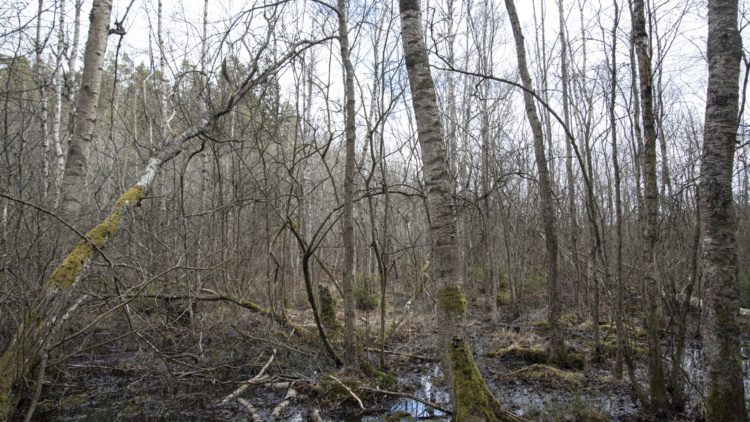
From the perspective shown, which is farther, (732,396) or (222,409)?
(222,409)

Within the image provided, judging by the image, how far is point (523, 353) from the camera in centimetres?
650

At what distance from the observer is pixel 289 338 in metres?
6.52

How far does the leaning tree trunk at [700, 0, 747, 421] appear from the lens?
283cm

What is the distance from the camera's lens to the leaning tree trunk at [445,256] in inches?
109

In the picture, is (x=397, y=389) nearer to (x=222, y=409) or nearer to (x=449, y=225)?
(x=222, y=409)

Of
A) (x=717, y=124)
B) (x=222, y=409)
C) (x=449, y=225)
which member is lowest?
(x=222, y=409)

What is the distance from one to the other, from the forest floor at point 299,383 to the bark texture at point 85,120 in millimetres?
1454

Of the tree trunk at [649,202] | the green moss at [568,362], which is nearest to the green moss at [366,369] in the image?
the green moss at [568,362]

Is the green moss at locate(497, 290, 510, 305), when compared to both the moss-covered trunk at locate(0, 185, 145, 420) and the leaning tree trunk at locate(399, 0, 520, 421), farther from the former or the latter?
the moss-covered trunk at locate(0, 185, 145, 420)

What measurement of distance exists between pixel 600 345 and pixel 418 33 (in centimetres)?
566

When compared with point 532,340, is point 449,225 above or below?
above

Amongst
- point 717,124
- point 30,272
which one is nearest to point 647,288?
point 717,124

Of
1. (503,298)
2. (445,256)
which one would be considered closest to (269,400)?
(445,256)

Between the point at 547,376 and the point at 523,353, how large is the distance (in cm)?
118
